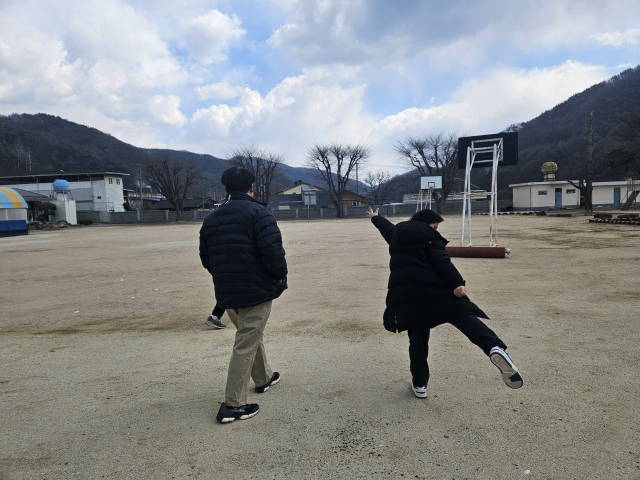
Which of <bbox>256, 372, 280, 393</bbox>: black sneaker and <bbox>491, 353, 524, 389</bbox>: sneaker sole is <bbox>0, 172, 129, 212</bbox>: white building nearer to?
<bbox>256, 372, 280, 393</bbox>: black sneaker

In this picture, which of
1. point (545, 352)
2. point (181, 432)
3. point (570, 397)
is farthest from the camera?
point (545, 352)

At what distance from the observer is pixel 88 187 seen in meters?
56.0

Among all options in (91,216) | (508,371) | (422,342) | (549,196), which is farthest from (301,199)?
(508,371)

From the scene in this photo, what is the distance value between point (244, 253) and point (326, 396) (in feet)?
4.11

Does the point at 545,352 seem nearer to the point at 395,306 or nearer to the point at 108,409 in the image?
the point at 395,306

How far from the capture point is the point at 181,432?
8.63 feet

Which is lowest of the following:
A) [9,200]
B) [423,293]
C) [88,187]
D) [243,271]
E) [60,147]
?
[423,293]

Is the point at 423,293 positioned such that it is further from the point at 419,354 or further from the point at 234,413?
the point at 234,413

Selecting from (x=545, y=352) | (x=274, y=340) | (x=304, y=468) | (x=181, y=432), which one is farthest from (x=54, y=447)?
(x=545, y=352)

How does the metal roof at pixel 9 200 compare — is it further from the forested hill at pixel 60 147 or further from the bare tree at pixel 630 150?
the bare tree at pixel 630 150

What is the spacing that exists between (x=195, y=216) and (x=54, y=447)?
53.7 metres

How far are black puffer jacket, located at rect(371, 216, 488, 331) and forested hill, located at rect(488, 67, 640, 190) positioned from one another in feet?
203

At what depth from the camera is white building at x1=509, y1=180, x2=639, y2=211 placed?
43.1m

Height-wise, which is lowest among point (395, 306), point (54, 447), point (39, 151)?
Result: point (54, 447)
